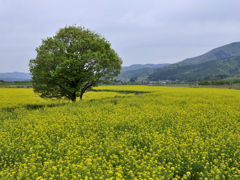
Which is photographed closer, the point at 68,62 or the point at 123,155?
the point at 123,155

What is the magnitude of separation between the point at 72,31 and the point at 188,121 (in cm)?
1842

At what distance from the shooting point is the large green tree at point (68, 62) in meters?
19.1

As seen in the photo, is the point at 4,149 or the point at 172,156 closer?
the point at 172,156

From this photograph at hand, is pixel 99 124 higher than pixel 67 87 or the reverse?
the reverse

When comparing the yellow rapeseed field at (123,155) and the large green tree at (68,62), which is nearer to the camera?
the yellow rapeseed field at (123,155)

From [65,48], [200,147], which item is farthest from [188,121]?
[65,48]

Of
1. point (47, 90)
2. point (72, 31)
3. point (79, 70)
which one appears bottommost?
point (47, 90)

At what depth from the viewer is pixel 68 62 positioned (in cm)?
1841

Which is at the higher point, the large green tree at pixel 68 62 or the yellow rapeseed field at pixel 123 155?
the large green tree at pixel 68 62

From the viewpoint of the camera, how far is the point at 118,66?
82.1 ft

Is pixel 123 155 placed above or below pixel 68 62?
below

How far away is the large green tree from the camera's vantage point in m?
19.1

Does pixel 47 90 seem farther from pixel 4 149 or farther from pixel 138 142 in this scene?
pixel 138 142

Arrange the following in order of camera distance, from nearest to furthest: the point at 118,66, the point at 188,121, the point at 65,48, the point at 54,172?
1. the point at 54,172
2. the point at 188,121
3. the point at 65,48
4. the point at 118,66
